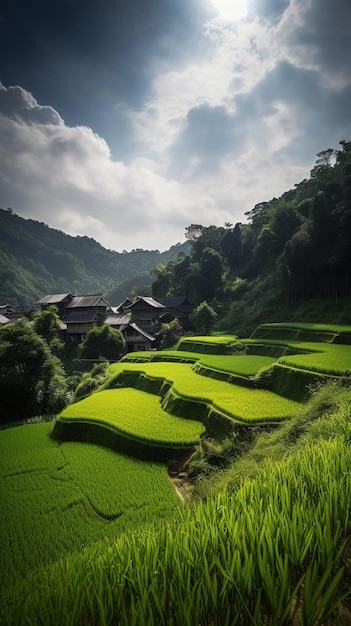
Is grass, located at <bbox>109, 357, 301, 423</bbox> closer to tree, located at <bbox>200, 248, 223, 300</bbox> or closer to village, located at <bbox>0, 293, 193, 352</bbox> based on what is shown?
village, located at <bbox>0, 293, 193, 352</bbox>

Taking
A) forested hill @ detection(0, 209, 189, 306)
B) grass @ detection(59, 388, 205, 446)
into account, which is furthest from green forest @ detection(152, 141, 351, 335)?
forested hill @ detection(0, 209, 189, 306)

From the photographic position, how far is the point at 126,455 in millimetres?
12148

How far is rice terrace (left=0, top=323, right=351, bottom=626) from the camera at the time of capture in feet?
7.64

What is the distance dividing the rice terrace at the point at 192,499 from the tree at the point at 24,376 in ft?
17.0

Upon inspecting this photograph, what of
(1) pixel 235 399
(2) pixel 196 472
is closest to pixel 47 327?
(1) pixel 235 399

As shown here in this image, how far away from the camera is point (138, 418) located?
14.6 meters

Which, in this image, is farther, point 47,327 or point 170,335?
point 170,335

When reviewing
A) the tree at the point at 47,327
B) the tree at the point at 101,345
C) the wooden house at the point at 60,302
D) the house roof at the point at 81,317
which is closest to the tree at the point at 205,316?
the tree at the point at 101,345

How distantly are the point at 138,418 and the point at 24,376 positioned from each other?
45.2 feet

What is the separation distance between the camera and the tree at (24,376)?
23359mm

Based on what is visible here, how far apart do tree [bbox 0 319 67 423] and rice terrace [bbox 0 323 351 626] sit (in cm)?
519

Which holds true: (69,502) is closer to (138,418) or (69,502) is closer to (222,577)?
(138,418)

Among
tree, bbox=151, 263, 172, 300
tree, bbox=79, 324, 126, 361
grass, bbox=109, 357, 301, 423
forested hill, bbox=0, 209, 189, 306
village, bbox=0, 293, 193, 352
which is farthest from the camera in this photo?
forested hill, bbox=0, 209, 189, 306

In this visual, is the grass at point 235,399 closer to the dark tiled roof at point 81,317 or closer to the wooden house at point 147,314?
the wooden house at point 147,314
